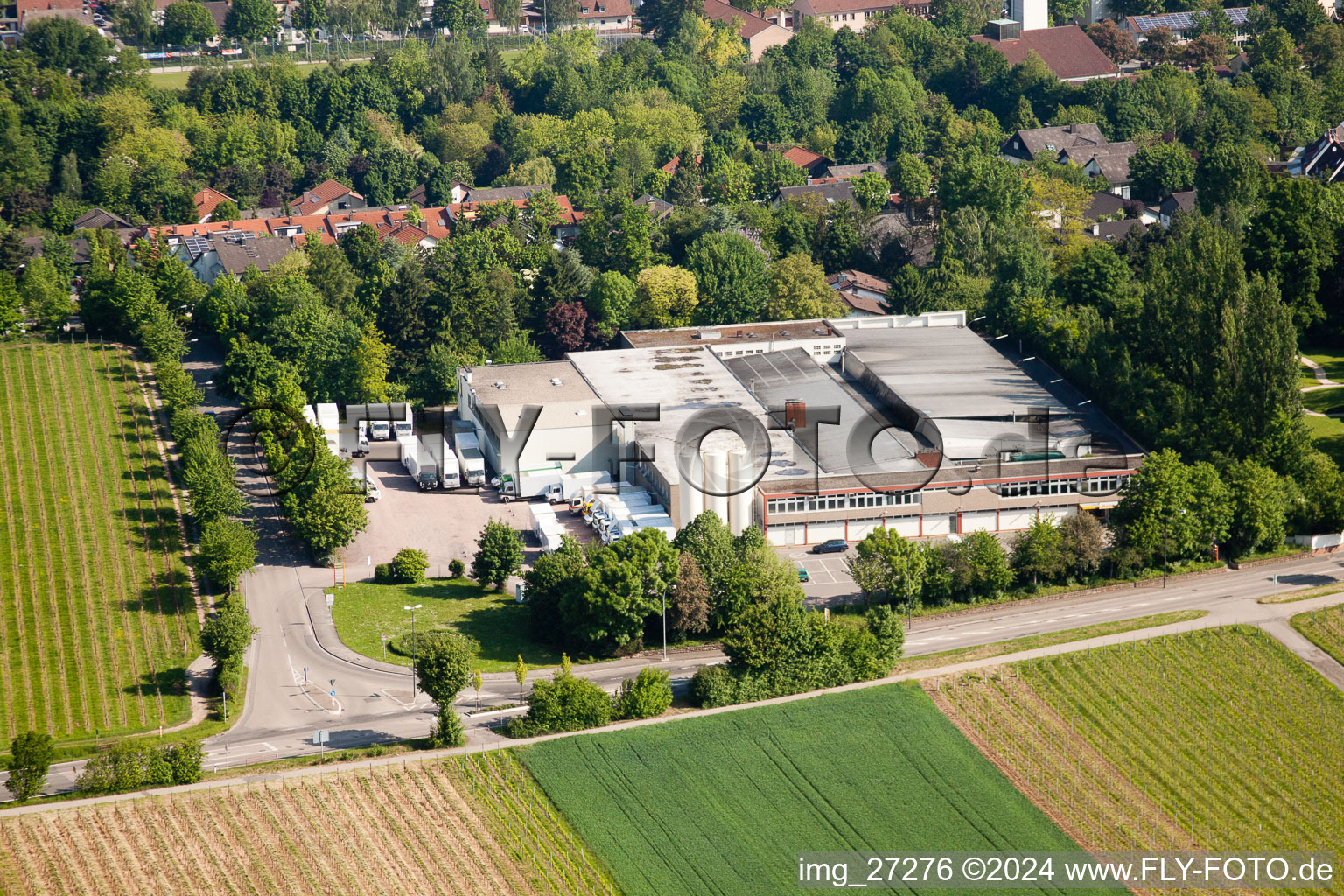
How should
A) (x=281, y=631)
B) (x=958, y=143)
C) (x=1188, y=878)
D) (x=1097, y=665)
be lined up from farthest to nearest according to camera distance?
1. (x=958, y=143)
2. (x=281, y=631)
3. (x=1097, y=665)
4. (x=1188, y=878)

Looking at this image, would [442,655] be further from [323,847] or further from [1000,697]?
[1000,697]

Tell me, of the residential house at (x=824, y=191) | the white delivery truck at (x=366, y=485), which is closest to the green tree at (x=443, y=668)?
the white delivery truck at (x=366, y=485)

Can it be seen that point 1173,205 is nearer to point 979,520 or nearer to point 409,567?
point 979,520

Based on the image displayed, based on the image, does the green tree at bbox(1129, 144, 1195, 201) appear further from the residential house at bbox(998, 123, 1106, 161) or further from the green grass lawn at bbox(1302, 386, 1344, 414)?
the green grass lawn at bbox(1302, 386, 1344, 414)

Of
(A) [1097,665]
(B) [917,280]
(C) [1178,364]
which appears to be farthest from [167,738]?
(B) [917,280]

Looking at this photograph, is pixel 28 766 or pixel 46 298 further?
pixel 46 298

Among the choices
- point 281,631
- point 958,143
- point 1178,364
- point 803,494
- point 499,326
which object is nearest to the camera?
point 281,631

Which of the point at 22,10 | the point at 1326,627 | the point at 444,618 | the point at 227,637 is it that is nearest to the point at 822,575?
the point at 444,618
